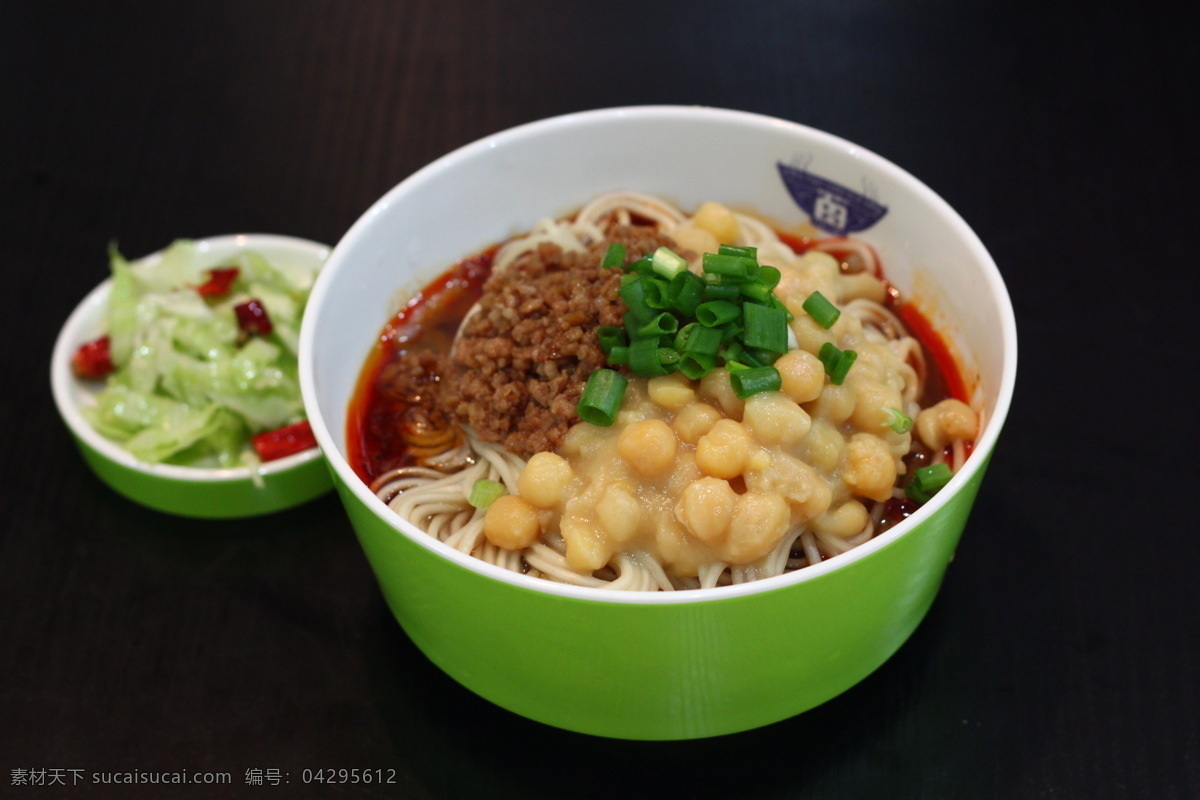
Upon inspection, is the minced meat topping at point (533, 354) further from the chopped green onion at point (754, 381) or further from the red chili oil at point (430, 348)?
the chopped green onion at point (754, 381)

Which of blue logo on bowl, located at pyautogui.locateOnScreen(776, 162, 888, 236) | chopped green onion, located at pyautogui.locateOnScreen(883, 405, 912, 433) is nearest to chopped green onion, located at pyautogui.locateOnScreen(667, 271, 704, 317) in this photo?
chopped green onion, located at pyautogui.locateOnScreen(883, 405, 912, 433)

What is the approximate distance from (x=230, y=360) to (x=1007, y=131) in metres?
3.08

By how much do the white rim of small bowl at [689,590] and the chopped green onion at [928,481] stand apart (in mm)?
155

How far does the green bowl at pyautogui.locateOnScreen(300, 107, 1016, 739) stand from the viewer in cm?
216

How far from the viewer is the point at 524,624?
2.22 meters

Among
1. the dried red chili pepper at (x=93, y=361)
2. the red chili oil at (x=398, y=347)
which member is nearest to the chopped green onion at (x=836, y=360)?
the red chili oil at (x=398, y=347)

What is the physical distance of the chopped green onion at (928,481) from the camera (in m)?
2.56

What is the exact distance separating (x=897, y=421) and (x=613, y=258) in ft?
2.65

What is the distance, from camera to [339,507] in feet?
11.0

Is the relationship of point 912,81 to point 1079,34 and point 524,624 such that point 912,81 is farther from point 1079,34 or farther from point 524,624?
point 524,624

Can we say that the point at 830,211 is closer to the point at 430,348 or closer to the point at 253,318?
the point at 430,348

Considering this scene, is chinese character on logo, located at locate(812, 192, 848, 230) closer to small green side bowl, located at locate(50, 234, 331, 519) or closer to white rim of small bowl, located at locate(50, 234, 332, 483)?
white rim of small bowl, located at locate(50, 234, 332, 483)

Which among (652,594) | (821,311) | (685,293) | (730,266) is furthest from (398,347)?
(652,594)

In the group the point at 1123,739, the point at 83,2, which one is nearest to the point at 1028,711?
the point at 1123,739
